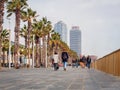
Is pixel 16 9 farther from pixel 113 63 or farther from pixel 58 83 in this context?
pixel 58 83

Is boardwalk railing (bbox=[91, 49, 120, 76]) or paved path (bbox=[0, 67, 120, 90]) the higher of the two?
boardwalk railing (bbox=[91, 49, 120, 76])

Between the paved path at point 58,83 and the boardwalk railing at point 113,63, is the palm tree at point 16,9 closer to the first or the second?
the boardwalk railing at point 113,63

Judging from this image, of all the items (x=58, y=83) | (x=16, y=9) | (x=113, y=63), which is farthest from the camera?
(x=16, y=9)

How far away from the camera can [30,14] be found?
82.6 m

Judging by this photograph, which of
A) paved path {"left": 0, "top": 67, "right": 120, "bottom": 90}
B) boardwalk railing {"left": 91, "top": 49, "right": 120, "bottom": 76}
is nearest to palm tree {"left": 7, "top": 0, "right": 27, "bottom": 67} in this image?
boardwalk railing {"left": 91, "top": 49, "right": 120, "bottom": 76}

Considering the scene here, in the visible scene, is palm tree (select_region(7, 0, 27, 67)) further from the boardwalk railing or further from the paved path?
the paved path

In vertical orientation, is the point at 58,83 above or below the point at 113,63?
below

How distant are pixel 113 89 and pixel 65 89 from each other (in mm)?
1405

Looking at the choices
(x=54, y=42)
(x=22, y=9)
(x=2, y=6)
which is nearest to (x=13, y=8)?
(x=22, y=9)

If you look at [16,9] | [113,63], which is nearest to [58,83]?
[113,63]

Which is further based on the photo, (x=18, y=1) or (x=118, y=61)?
(x=18, y=1)

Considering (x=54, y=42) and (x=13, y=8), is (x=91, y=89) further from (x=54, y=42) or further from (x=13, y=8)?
(x=54, y=42)

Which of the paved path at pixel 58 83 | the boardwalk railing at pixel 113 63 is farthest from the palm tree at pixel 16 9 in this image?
the paved path at pixel 58 83

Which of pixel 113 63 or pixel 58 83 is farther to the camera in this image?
pixel 113 63
